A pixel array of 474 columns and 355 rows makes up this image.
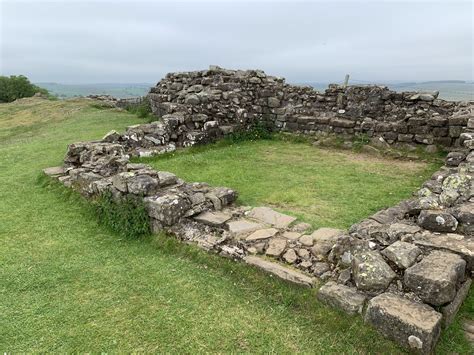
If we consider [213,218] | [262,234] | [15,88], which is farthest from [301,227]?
[15,88]

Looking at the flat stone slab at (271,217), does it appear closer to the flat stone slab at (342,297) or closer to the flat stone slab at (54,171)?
the flat stone slab at (342,297)

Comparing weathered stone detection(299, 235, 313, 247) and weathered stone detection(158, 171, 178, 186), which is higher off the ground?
weathered stone detection(158, 171, 178, 186)

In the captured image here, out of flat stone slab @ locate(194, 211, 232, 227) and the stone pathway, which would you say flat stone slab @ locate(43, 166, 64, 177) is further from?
the stone pathway

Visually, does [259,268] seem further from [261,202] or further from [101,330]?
[261,202]

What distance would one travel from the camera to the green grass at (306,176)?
23.0 feet

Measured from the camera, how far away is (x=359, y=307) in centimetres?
→ 389

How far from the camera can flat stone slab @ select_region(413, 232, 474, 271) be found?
4168 mm

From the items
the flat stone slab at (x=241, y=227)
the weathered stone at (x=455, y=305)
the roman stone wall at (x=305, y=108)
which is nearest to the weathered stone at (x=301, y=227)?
the flat stone slab at (x=241, y=227)

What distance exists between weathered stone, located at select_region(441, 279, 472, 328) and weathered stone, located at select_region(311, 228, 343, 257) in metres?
1.52

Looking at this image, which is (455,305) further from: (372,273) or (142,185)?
(142,185)

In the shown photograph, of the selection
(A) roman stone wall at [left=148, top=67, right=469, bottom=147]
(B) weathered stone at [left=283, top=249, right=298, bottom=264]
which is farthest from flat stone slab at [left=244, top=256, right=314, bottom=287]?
(A) roman stone wall at [left=148, top=67, right=469, bottom=147]

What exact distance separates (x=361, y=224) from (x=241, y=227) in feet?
5.66

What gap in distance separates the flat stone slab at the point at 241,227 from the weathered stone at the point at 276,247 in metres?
0.48

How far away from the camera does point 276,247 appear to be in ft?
16.7
